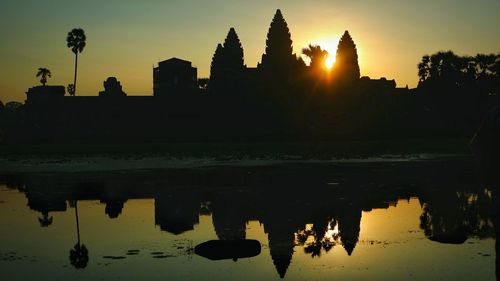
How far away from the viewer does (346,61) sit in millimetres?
97500

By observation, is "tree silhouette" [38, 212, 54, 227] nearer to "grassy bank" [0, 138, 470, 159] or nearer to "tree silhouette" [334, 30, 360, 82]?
"grassy bank" [0, 138, 470, 159]

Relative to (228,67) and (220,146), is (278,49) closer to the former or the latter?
(228,67)

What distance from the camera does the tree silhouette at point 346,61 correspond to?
9319cm

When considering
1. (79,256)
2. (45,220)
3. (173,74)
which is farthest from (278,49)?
(79,256)

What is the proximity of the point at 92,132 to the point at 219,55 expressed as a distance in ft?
74.8

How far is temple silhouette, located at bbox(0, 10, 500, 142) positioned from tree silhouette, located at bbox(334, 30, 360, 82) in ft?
0.56

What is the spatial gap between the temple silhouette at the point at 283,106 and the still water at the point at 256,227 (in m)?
50.8

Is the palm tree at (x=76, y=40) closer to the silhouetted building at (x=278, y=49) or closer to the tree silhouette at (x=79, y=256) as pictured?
the silhouetted building at (x=278, y=49)

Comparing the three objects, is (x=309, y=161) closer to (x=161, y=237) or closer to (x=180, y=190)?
(x=180, y=190)

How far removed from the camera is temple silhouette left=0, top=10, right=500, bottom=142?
285 ft

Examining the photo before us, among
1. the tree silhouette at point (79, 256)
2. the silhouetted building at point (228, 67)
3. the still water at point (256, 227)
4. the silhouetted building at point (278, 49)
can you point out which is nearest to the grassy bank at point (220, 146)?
the silhouetted building at point (228, 67)

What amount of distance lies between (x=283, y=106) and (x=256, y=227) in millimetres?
66551

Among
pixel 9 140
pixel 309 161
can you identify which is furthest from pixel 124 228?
pixel 9 140

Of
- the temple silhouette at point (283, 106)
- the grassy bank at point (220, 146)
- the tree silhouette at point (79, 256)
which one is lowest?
the tree silhouette at point (79, 256)
